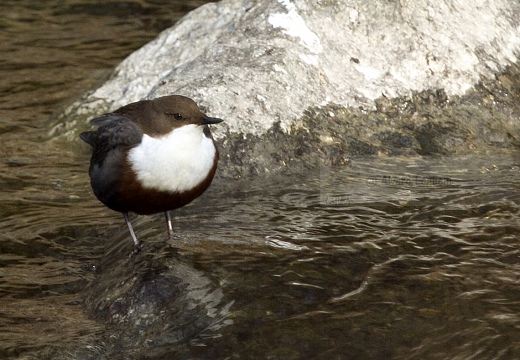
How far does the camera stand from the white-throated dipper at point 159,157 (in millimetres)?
3982

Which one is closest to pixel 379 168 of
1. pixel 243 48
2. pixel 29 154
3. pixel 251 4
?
pixel 243 48

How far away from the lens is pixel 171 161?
13.0 feet

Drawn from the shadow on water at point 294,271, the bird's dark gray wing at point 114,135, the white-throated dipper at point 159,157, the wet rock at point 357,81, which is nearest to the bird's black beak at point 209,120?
the white-throated dipper at point 159,157

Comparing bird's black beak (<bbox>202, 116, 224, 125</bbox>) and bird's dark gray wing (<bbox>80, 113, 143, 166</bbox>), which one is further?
bird's dark gray wing (<bbox>80, 113, 143, 166</bbox>)

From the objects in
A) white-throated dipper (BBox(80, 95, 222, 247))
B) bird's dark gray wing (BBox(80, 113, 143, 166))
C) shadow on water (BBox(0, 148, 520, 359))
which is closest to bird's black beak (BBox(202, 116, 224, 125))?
white-throated dipper (BBox(80, 95, 222, 247))

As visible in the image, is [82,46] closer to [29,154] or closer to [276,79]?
[29,154]

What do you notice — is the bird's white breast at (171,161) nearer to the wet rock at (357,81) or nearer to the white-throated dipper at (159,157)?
the white-throated dipper at (159,157)

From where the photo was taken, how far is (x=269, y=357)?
3260 mm

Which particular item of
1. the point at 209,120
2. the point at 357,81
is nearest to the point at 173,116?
the point at 209,120

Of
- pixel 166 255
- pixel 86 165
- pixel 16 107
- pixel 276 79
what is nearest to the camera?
pixel 166 255

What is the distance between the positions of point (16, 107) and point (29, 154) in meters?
1.01

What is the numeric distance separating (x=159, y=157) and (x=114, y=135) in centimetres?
31

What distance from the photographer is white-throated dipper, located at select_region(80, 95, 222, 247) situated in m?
3.98

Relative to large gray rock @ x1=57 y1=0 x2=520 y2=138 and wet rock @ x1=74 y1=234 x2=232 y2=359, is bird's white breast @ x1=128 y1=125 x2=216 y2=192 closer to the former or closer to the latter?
wet rock @ x1=74 y1=234 x2=232 y2=359
